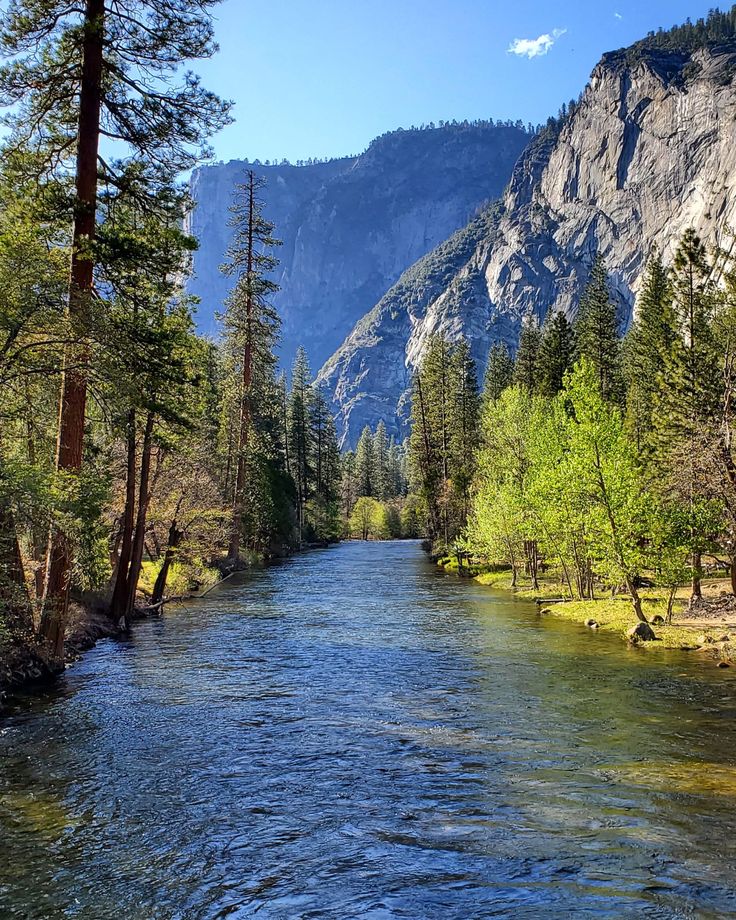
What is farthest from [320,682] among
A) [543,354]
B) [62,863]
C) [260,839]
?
[543,354]

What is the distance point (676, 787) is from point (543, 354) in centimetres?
5423

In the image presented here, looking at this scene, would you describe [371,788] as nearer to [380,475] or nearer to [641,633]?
[641,633]

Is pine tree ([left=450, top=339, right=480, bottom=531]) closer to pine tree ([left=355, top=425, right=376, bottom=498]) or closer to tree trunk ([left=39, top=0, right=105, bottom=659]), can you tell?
tree trunk ([left=39, top=0, right=105, bottom=659])

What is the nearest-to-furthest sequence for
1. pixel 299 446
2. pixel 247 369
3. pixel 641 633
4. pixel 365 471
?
pixel 641 633 → pixel 247 369 → pixel 299 446 → pixel 365 471

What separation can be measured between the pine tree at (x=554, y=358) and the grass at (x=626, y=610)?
23.3 metres

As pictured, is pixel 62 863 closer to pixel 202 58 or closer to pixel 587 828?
pixel 587 828

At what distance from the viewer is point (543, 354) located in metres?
60.5

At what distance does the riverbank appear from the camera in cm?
1980

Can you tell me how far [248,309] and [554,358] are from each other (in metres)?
29.1

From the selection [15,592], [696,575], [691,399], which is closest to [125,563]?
[15,592]

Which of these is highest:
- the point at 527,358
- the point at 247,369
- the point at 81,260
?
the point at 527,358

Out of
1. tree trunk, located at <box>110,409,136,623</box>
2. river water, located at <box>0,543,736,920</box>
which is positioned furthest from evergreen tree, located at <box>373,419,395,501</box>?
river water, located at <box>0,543,736,920</box>

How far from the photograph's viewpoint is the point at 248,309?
42.3 metres

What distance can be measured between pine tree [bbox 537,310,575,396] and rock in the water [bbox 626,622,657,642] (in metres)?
37.3
